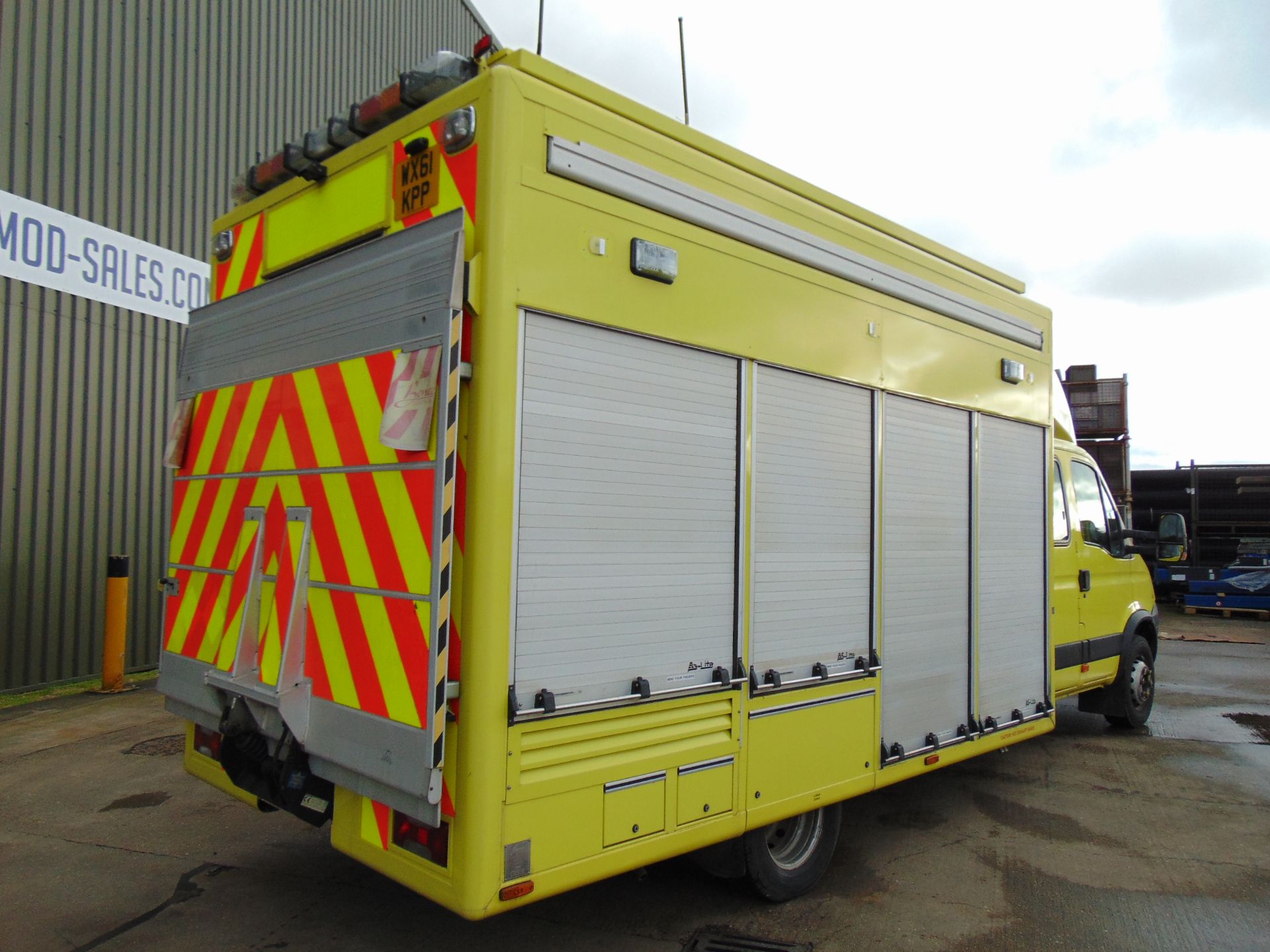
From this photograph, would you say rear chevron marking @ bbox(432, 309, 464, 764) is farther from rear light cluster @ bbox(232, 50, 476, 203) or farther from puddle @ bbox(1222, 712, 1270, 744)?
puddle @ bbox(1222, 712, 1270, 744)

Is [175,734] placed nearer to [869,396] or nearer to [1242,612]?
[869,396]

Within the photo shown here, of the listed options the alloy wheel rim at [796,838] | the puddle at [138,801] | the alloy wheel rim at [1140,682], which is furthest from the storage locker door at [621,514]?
the alloy wheel rim at [1140,682]

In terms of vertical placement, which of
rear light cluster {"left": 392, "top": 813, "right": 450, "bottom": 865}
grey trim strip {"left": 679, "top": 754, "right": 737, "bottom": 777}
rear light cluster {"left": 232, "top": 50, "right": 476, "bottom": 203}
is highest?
rear light cluster {"left": 232, "top": 50, "right": 476, "bottom": 203}

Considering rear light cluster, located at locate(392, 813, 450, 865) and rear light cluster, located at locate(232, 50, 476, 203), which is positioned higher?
rear light cluster, located at locate(232, 50, 476, 203)

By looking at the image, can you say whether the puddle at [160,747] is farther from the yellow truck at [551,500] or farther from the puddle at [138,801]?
the yellow truck at [551,500]

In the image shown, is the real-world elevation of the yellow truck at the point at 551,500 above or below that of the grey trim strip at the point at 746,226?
below

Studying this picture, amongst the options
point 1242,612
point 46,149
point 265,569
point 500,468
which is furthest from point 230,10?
point 1242,612

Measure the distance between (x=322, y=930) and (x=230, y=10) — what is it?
904 centimetres

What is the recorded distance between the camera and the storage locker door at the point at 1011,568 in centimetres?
481

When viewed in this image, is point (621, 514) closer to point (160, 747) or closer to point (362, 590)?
point (362, 590)

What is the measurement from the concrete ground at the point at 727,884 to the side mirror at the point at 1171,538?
1.50 m

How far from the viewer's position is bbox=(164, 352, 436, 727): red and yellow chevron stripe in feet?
8.96

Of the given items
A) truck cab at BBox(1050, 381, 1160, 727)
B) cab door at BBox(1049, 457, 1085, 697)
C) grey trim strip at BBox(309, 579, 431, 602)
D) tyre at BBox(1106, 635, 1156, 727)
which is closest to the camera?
grey trim strip at BBox(309, 579, 431, 602)

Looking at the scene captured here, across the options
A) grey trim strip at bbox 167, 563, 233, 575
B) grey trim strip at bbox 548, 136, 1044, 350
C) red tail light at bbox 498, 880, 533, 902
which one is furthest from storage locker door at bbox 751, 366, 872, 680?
grey trim strip at bbox 167, 563, 233, 575
